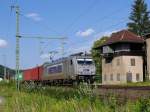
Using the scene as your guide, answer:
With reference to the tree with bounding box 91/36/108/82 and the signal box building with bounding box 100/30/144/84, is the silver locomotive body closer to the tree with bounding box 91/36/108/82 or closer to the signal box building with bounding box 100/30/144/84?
the signal box building with bounding box 100/30/144/84

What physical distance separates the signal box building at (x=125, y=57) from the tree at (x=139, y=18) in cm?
3249

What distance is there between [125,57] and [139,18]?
3946 cm

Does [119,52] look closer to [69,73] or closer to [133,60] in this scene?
[133,60]

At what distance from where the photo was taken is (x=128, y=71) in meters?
75.1

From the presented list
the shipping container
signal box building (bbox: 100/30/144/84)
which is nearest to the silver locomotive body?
the shipping container

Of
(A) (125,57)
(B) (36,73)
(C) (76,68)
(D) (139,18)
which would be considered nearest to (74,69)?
(C) (76,68)

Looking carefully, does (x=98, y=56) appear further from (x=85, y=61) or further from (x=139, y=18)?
(x=85, y=61)

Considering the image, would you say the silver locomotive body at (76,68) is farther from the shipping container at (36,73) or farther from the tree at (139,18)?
the tree at (139,18)

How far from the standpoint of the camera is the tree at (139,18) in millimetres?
110500

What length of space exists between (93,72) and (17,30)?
29.9 feet

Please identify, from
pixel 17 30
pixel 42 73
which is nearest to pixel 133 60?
pixel 42 73

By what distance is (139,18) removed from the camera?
112188mm

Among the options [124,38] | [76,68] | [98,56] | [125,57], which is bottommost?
[76,68]

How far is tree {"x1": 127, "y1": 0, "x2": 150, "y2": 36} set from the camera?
110500mm
